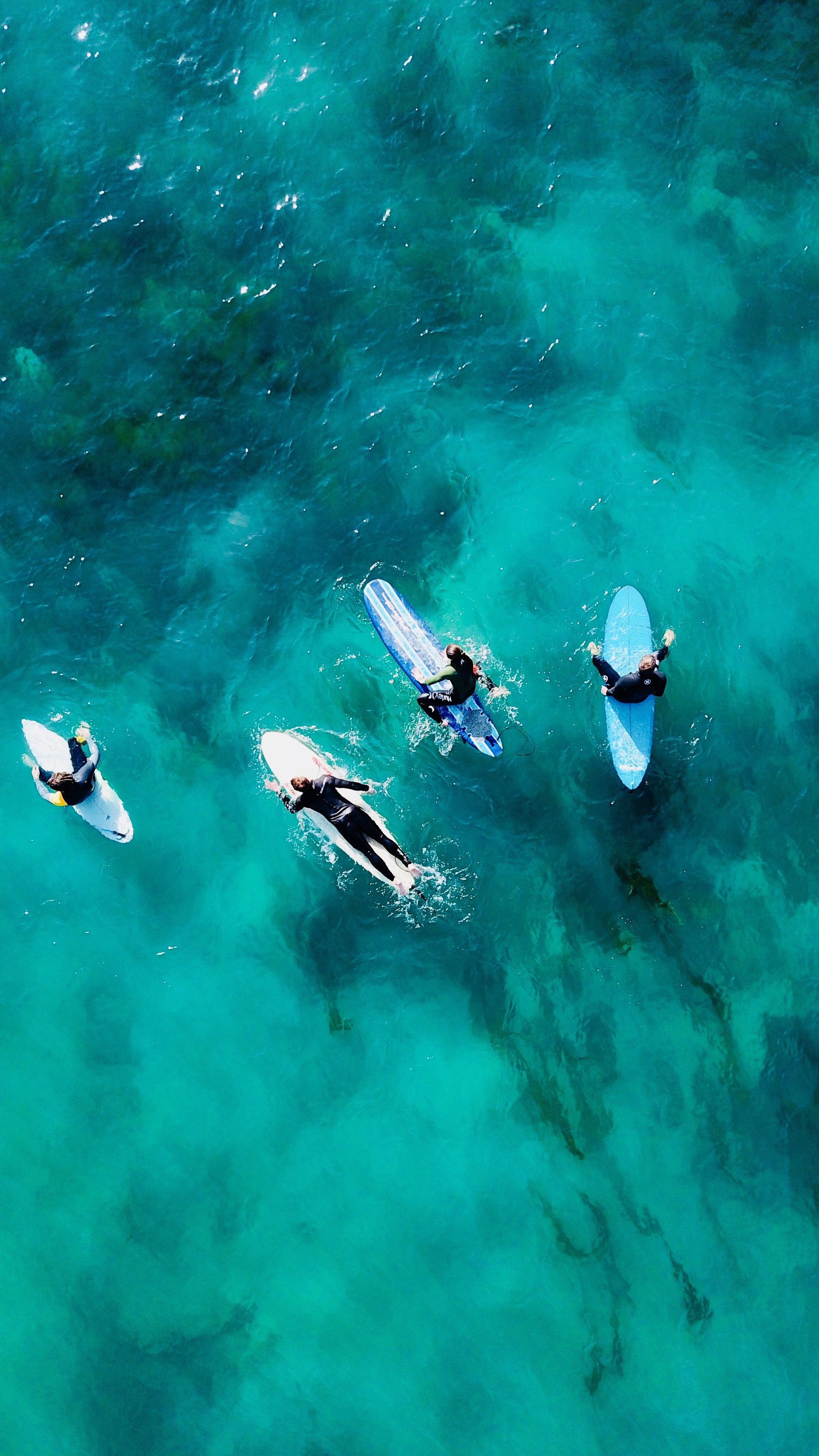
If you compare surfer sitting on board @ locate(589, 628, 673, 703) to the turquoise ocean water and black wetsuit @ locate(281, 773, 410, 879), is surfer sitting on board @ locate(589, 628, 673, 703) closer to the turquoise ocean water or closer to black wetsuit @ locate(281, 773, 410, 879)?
the turquoise ocean water

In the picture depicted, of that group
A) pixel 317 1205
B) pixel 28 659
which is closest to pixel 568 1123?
pixel 317 1205

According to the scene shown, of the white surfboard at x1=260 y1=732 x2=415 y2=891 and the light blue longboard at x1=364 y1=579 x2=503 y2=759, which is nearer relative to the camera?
the white surfboard at x1=260 y1=732 x2=415 y2=891

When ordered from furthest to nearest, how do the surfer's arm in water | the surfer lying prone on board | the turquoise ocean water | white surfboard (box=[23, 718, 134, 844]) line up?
white surfboard (box=[23, 718, 134, 844])
the turquoise ocean water
the surfer's arm in water
the surfer lying prone on board

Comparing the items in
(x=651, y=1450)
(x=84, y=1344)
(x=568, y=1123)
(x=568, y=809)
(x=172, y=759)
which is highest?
(x=172, y=759)

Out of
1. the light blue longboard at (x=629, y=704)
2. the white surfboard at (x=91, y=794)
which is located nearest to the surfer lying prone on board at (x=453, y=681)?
the light blue longboard at (x=629, y=704)

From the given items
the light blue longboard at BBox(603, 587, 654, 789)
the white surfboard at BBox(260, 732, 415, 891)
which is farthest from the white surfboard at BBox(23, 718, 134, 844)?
the light blue longboard at BBox(603, 587, 654, 789)

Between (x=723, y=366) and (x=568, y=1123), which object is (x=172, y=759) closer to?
(x=568, y=1123)

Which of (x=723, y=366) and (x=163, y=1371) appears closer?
(x=163, y=1371)

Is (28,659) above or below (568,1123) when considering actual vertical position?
above
